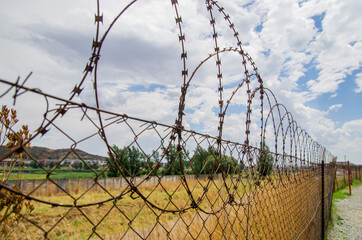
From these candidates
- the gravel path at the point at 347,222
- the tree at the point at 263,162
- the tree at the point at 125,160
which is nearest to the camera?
the tree at the point at 125,160

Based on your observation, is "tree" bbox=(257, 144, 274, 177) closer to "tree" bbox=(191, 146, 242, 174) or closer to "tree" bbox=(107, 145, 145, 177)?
"tree" bbox=(191, 146, 242, 174)

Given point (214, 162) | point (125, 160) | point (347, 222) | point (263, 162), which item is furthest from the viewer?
point (347, 222)

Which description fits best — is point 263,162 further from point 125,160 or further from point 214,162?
point 125,160

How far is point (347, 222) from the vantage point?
8250 millimetres

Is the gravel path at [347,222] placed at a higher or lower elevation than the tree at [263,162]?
lower

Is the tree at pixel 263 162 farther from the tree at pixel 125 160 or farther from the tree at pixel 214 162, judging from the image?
the tree at pixel 125 160

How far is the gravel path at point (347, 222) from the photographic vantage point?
6.69 m

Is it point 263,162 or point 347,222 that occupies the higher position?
point 263,162

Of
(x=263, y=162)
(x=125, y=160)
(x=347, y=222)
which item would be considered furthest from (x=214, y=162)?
(x=347, y=222)

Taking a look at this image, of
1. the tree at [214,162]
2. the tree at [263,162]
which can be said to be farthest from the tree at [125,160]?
the tree at [263,162]

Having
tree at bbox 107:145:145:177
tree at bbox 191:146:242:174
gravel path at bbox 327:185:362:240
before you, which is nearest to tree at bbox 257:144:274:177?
tree at bbox 191:146:242:174

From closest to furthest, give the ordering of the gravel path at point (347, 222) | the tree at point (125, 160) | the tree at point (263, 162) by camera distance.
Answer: the tree at point (125, 160), the tree at point (263, 162), the gravel path at point (347, 222)

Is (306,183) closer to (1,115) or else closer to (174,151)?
(174,151)

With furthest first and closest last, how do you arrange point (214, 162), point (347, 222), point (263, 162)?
point (347, 222)
point (263, 162)
point (214, 162)
